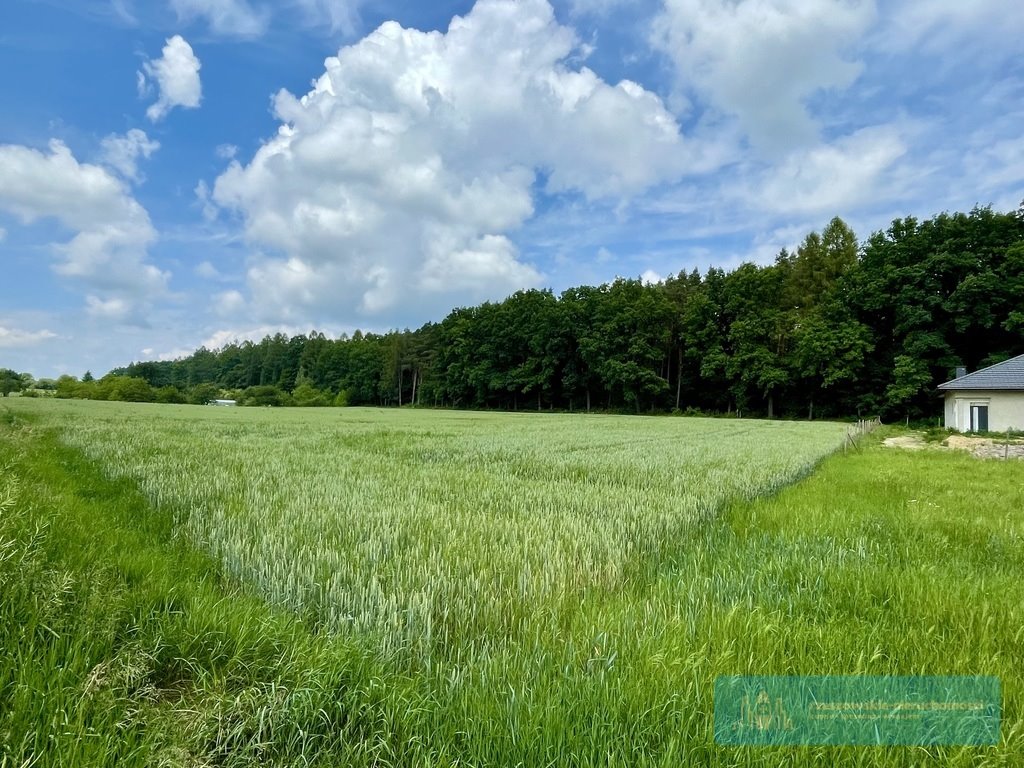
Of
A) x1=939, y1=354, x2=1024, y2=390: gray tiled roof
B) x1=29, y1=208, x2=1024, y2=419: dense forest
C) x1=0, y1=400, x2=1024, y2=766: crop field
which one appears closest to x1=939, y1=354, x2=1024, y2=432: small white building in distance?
x1=939, y1=354, x2=1024, y2=390: gray tiled roof

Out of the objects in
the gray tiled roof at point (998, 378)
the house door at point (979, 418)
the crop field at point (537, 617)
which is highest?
the gray tiled roof at point (998, 378)

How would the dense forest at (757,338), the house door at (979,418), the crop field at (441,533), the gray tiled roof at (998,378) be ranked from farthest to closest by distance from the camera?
the dense forest at (757,338), the house door at (979,418), the gray tiled roof at (998,378), the crop field at (441,533)

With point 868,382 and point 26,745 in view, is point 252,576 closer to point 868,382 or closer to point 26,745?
point 26,745

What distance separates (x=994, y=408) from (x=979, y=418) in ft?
3.46

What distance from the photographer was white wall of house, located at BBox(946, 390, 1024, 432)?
26.8 metres

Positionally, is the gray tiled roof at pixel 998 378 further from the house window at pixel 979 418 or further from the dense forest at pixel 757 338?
the dense forest at pixel 757 338

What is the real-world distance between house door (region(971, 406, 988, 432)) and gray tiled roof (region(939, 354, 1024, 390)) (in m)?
1.48

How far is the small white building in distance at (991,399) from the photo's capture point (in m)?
26.8

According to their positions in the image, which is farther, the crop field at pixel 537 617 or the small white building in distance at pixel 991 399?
the small white building in distance at pixel 991 399

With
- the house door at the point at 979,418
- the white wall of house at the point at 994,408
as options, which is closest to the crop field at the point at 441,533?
the white wall of house at the point at 994,408

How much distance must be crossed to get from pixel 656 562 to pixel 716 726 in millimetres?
2316

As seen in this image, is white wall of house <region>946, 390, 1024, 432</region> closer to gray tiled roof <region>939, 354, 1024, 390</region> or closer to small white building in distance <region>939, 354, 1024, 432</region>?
small white building in distance <region>939, 354, 1024, 432</region>

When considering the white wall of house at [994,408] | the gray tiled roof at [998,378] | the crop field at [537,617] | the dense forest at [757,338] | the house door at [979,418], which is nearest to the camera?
the crop field at [537,617]

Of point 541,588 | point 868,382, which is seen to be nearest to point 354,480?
point 541,588
